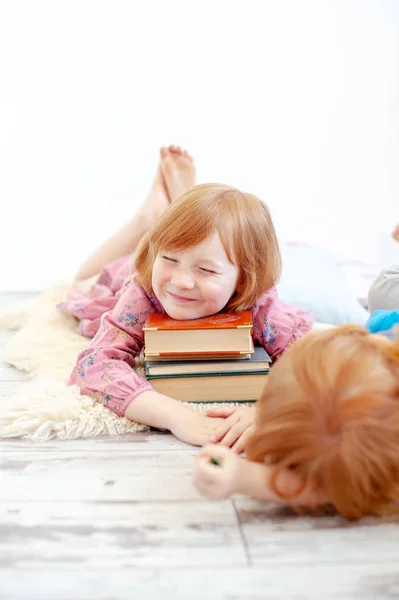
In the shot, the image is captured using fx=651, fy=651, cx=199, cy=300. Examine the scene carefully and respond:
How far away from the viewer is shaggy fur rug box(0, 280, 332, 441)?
1.17 metres

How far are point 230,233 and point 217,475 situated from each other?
584mm

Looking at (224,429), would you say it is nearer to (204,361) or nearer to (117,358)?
(204,361)

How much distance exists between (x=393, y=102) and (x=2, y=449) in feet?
7.63

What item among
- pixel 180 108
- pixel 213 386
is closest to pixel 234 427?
pixel 213 386

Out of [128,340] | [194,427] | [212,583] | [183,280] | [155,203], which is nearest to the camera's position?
[212,583]

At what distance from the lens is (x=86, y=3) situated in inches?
101

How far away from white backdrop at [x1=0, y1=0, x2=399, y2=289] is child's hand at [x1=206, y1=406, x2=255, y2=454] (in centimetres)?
174

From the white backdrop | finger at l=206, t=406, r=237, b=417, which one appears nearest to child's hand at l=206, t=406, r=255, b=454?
finger at l=206, t=406, r=237, b=417

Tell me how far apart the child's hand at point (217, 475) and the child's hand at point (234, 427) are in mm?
223

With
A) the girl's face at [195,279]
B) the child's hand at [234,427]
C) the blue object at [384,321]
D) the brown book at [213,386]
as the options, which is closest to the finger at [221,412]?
the child's hand at [234,427]

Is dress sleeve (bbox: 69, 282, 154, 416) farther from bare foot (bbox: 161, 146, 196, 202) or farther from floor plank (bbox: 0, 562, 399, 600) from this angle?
bare foot (bbox: 161, 146, 196, 202)

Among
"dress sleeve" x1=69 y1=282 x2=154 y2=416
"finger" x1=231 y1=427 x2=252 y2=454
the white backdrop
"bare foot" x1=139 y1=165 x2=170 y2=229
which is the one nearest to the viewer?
"finger" x1=231 y1=427 x2=252 y2=454

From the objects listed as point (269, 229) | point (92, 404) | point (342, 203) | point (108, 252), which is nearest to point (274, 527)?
point (92, 404)

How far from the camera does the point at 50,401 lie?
1.21 meters
